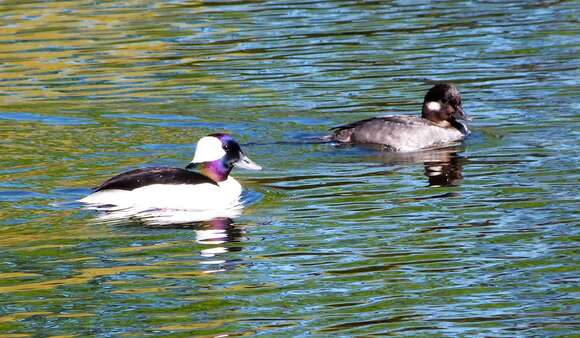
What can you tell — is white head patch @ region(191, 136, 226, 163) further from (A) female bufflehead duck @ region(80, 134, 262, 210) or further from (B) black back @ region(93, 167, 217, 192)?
(B) black back @ region(93, 167, 217, 192)

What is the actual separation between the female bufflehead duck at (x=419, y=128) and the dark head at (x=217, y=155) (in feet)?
9.22

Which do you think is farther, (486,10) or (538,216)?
(486,10)

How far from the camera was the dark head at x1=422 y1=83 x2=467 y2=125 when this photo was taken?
1775 centimetres

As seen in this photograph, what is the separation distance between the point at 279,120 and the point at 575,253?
780 centimetres

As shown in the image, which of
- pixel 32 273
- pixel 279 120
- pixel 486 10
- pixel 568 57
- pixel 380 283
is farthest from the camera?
pixel 486 10

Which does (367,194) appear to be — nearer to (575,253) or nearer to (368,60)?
(575,253)

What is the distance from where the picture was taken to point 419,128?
1741 cm

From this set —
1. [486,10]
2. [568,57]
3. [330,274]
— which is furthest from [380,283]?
[486,10]

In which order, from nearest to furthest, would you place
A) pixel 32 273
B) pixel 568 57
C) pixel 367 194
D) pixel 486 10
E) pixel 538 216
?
pixel 32 273, pixel 538 216, pixel 367 194, pixel 568 57, pixel 486 10

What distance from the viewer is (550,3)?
2798 cm

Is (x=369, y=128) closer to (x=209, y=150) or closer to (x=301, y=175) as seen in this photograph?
(x=301, y=175)

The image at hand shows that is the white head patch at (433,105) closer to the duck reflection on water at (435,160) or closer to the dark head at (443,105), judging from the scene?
the dark head at (443,105)

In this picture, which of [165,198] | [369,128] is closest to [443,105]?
[369,128]

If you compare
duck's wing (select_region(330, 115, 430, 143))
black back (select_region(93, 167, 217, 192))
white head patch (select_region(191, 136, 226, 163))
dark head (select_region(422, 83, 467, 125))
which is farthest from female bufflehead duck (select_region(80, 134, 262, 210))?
dark head (select_region(422, 83, 467, 125))
